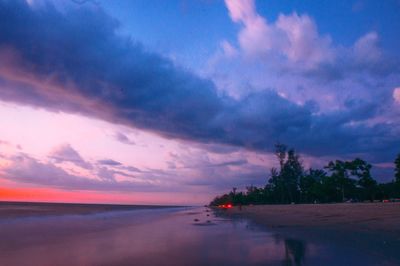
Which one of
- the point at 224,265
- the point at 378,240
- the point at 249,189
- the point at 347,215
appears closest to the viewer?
the point at 224,265

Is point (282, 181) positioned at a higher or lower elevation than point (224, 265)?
higher

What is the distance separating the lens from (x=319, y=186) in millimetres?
77188

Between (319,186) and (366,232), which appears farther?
(319,186)

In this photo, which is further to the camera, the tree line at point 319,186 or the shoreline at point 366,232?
the tree line at point 319,186

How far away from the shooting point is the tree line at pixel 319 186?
221ft

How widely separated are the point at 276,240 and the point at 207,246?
12.8 feet

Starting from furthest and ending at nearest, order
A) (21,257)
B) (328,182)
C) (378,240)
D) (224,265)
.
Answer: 1. (328,182)
2. (378,240)
3. (21,257)
4. (224,265)

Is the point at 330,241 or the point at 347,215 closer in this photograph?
the point at 330,241

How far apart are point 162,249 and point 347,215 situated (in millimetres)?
20077

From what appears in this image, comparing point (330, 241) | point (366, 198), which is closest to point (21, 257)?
point (330, 241)

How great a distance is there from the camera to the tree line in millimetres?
67500

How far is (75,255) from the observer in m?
17.0

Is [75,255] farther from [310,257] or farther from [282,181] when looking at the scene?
[282,181]

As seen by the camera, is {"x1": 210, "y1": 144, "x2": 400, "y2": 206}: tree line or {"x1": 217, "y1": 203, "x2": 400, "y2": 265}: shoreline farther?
{"x1": 210, "y1": 144, "x2": 400, "y2": 206}: tree line
